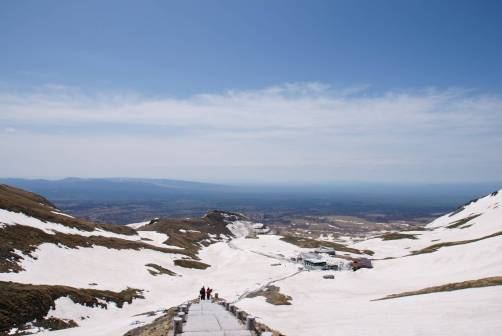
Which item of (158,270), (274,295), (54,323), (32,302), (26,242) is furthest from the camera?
(158,270)

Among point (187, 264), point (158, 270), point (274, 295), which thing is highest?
point (274, 295)

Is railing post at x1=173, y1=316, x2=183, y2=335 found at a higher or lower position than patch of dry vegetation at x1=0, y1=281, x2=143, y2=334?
higher

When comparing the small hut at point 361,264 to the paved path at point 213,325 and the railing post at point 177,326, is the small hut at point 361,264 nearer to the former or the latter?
the paved path at point 213,325

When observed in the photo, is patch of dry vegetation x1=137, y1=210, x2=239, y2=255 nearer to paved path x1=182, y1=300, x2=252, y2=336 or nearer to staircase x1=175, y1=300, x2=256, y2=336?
paved path x1=182, y1=300, x2=252, y2=336

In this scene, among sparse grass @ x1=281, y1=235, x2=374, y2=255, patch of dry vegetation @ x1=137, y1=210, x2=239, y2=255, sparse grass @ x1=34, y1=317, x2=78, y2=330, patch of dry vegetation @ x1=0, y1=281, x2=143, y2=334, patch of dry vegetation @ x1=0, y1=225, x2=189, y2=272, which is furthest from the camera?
sparse grass @ x1=281, y1=235, x2=374, y2=255

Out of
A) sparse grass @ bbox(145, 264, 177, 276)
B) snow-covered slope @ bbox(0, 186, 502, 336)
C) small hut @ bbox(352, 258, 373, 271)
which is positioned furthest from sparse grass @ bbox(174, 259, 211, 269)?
small hut @ bbox(352, 258, 373, 271)

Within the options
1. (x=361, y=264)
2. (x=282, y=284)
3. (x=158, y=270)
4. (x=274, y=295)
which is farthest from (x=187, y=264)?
(x=274, y=295)

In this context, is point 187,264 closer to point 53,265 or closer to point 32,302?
point 53,265
